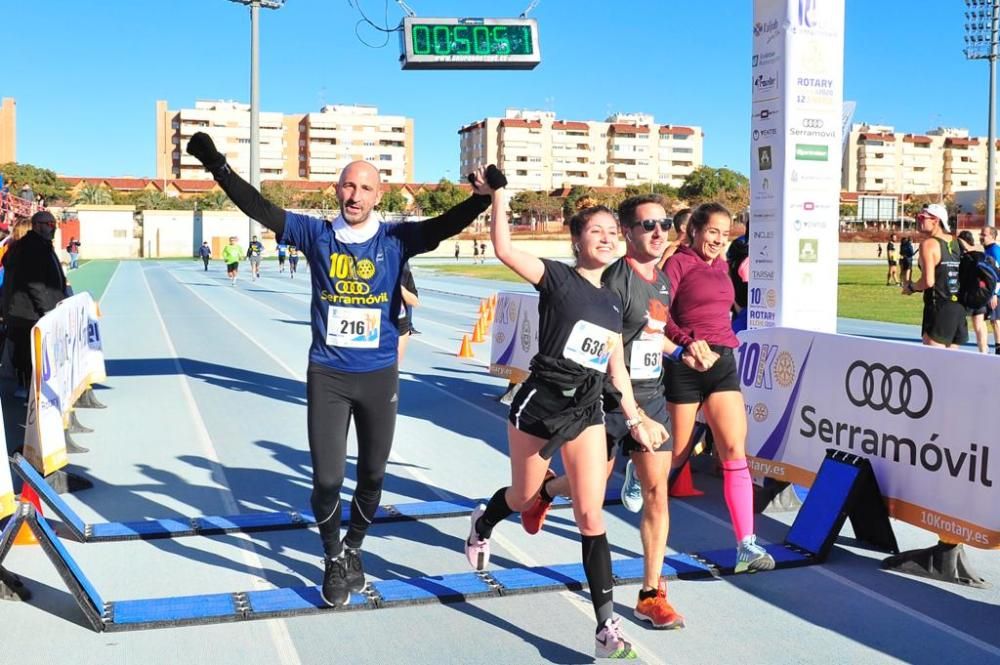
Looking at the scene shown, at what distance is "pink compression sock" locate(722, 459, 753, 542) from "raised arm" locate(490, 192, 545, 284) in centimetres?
175

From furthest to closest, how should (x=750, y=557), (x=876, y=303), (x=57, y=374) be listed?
(x=876, y=303) < (x=57, y=374) < (x=750, y=557)

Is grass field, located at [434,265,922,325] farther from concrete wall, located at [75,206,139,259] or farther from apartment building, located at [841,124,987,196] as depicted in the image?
apartment building, located at [841,124,987,196]

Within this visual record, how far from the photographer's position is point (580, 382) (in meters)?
4.54

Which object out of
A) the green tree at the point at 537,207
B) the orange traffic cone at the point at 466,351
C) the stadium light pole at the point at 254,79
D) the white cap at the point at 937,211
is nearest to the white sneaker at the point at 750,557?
the white cap at the point at 937,211

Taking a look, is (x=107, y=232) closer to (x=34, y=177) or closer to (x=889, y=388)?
(x=34, y=177)

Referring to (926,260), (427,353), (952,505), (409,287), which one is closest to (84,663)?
(952,505)

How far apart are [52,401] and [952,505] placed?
21.5 ft

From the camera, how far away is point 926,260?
11180 millimetres

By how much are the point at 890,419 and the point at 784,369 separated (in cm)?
122

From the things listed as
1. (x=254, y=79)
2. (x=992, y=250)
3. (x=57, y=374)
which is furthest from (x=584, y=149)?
(x=57, y=374)

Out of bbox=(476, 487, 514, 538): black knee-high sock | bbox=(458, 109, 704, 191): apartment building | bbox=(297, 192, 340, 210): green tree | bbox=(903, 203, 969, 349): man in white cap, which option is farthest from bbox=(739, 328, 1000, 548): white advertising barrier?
bbox=(458, 109, 704, 191): apartment building

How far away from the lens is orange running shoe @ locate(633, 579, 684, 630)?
15.8 feet

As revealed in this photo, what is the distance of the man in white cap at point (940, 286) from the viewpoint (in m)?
11.1

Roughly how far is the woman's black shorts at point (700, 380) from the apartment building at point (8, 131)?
658 ft
